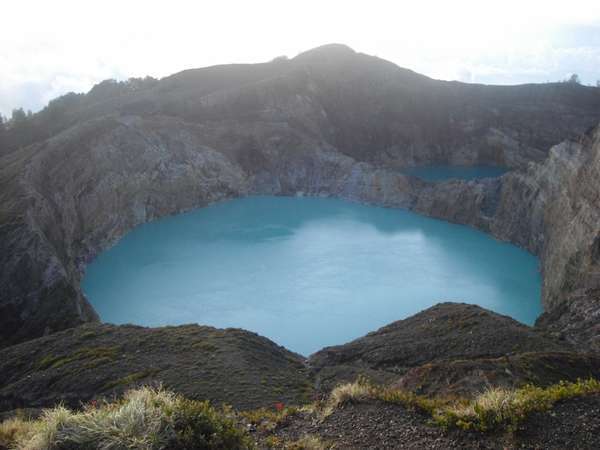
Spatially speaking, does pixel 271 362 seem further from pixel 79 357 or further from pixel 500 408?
pixel 500 408

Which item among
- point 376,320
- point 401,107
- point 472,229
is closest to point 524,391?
point 376,320

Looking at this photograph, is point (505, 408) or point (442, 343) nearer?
point (505, 408)

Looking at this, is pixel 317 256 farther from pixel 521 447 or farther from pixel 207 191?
pixel 521 447

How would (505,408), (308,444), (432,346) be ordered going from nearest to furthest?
(505,408) → (308,444) → (432,346)

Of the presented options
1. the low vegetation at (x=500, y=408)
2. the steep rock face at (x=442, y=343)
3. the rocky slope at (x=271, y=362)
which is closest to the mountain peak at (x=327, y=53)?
the rocky slope at (x=271, y=362)

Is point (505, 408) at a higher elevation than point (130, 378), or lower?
higher

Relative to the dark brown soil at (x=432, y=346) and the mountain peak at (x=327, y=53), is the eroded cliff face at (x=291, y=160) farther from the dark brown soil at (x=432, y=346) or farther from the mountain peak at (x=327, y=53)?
the dark brown soil at (x=432, y=346)

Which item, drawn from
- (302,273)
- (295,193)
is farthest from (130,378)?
(295,193)
